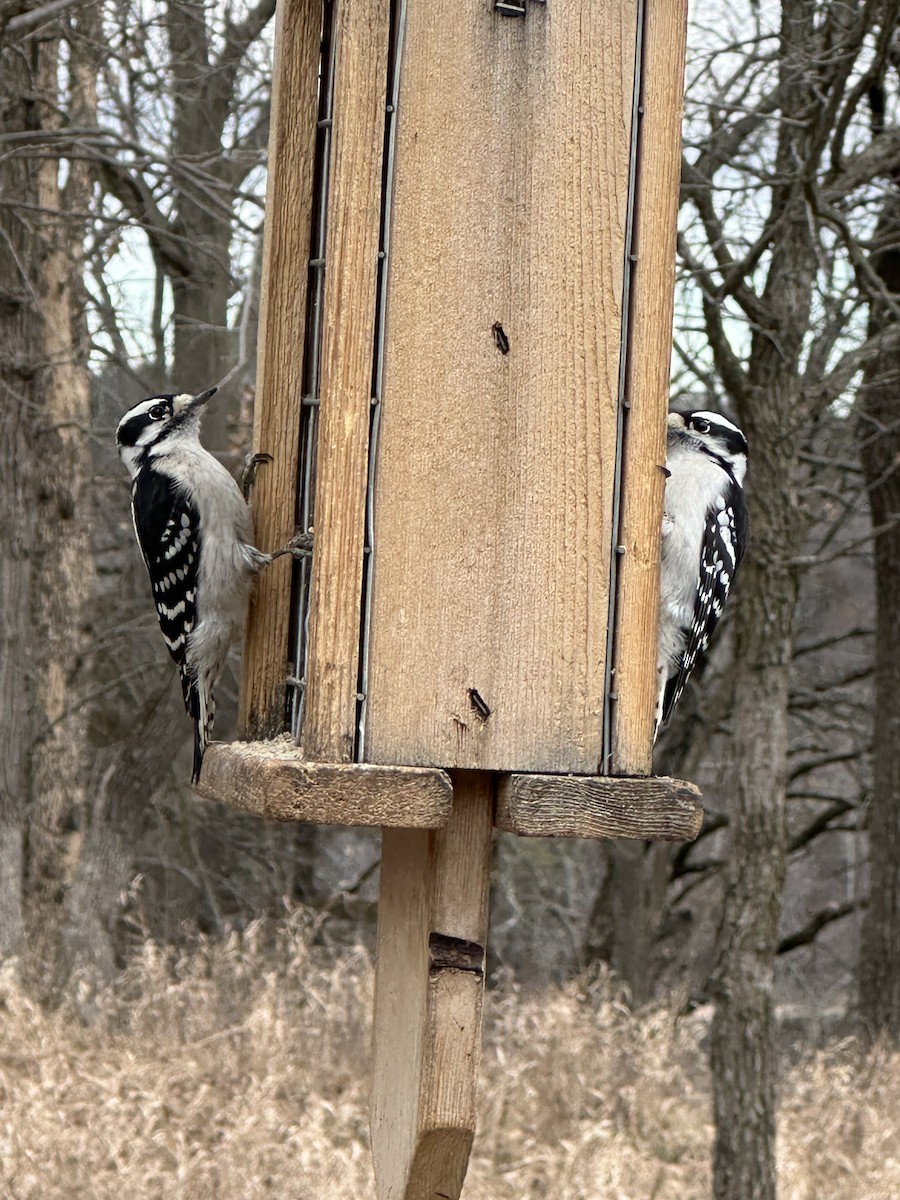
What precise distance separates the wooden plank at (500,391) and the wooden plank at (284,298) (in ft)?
1.86

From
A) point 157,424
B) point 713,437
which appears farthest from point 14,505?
point 713,437

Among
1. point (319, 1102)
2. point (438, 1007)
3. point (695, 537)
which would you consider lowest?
point (319, 1102)

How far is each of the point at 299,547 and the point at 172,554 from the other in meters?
0.78

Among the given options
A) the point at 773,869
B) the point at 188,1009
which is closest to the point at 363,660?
the point at 773,869

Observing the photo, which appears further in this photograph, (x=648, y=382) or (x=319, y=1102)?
(x=319, y=1102)

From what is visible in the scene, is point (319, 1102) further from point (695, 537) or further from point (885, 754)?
point (885, 754)

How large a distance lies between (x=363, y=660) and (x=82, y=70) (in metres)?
6.70

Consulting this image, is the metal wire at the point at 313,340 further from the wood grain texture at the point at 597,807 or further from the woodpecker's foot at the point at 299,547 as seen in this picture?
the wood grain texture at the point at 597,807

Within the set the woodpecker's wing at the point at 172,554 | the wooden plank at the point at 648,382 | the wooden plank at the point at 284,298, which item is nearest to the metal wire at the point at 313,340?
the wooden plank at the point at 284,298

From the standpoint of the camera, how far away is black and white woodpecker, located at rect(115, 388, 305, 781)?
3.29 metres

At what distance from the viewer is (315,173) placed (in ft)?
9.73

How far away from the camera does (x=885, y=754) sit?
793 cm

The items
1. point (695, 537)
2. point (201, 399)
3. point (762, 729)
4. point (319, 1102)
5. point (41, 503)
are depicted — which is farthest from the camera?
point (41, 503)

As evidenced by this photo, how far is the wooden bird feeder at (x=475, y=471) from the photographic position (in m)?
2.37
